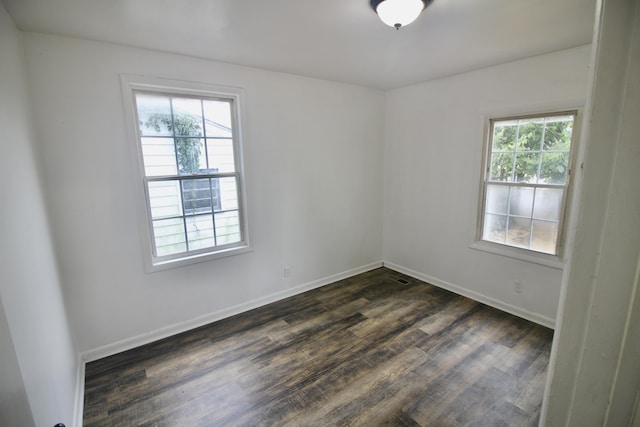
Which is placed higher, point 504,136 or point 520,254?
point 504,136

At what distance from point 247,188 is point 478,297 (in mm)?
2797

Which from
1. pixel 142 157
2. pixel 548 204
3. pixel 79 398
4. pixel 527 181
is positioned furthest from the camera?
pixel 527 181

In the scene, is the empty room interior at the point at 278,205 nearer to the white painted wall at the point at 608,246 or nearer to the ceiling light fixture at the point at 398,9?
the ceiling light fixture at the point at 398,9

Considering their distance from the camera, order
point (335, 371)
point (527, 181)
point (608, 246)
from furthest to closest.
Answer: point (527, 181)
point (335, 371)
point (608, 246)

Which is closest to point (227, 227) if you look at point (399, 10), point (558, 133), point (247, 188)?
point (247, 188)

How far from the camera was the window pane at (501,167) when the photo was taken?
3014mm

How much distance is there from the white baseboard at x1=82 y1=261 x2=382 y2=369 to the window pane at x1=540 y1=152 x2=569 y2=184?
7.91 ft

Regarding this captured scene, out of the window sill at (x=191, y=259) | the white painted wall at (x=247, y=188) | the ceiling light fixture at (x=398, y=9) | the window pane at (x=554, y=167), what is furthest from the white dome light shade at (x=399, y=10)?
the window sill at (x=191, y=259)

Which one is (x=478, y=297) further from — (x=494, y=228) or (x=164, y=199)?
(x=164, y=199)

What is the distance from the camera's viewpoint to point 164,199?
2.67 meters

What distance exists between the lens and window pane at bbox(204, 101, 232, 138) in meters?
2.82

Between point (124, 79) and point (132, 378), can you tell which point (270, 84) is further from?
point (132, 378)

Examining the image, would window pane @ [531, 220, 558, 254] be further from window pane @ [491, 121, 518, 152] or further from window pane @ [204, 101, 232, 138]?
window pane @ [204, 101, 232, 138]

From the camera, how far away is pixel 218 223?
3006 mm
